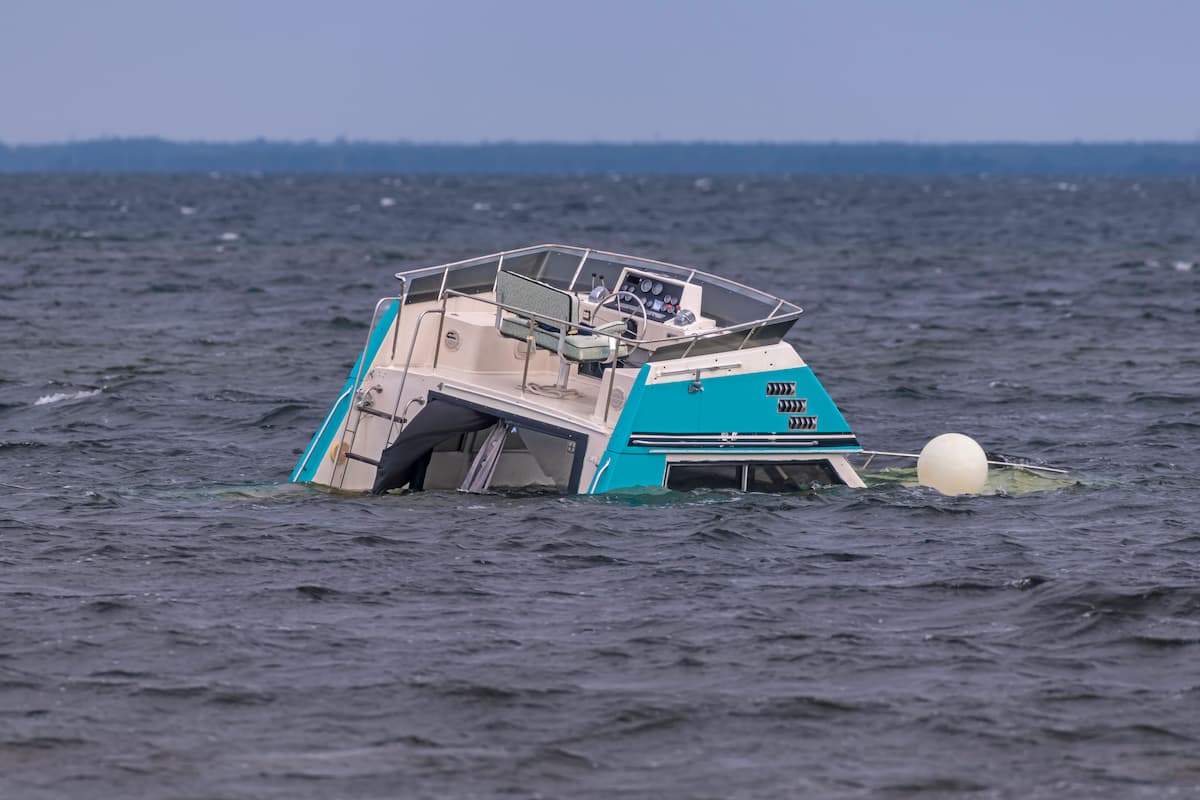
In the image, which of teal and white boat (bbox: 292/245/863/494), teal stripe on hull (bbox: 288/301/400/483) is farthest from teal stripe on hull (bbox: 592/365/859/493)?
teal stripe on hull (bbox: 288/301/400/483)

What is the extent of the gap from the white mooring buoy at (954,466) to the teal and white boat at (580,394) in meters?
0.83

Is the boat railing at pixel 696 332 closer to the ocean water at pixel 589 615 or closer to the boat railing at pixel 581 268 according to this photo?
the boat railing at pixel 581 268

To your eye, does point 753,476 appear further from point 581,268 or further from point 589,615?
point 589,615

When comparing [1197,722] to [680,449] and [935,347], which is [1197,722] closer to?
[680,449]

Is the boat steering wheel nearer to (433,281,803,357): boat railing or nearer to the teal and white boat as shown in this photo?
the teal and white boat

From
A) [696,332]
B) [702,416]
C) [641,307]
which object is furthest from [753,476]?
[641,307]

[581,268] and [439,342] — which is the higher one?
[581,268]

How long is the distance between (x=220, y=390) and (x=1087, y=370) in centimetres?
1263

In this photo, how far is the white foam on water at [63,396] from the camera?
21.6 meters

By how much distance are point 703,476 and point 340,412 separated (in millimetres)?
3251

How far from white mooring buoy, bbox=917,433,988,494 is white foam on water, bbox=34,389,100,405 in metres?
11.3

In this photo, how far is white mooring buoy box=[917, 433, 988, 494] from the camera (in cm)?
1573

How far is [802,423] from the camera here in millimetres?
14836

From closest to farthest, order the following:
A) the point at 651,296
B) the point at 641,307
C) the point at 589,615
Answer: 1. the point at 589,615
2. the point at 641,307
3. the point at 651,296
